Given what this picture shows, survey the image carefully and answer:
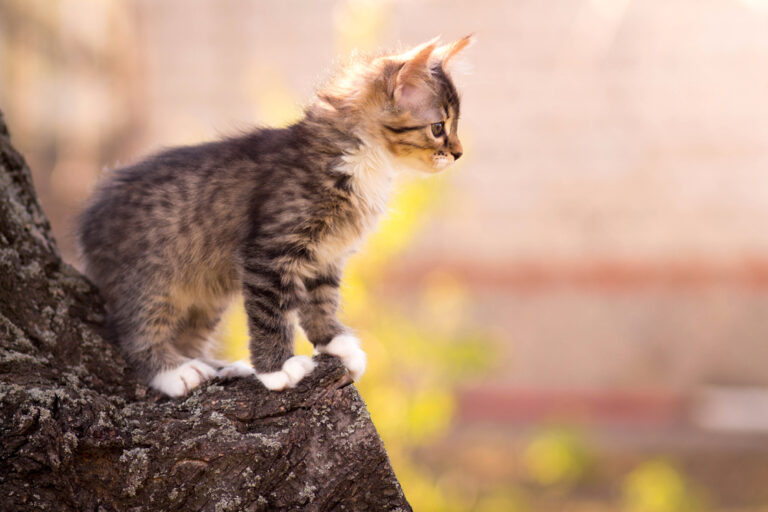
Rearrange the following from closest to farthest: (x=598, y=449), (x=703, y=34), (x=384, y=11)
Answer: (x=384, y=11)
(x=598, y=449)
(x=703, y=34)

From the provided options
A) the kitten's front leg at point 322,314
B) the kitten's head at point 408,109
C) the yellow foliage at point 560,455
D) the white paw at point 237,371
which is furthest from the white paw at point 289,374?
the yellow foliage at point 560,455

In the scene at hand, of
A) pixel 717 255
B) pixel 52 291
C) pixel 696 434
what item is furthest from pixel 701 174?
pixel 52 291

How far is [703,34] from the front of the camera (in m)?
5.35

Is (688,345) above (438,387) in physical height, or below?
above

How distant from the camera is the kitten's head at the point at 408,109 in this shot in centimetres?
192

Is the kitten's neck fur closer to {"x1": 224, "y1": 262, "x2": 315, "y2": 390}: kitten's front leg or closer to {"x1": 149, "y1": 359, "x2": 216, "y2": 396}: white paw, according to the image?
{"x1": 224, "y1": 262, "x2": 315, "y2": 390}: kitten's front leg

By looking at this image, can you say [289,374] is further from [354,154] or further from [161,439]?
[354,154]

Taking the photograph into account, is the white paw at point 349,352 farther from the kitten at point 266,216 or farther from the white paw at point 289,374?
the white paw at point 289,374

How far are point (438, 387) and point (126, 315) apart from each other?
2022 millimetres

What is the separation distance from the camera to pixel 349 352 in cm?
185

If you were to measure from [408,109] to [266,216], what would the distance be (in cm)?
45

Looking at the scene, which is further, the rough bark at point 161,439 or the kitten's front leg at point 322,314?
the kitten's front leg at point 322,314

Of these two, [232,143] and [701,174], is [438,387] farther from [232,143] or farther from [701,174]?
[701,174]

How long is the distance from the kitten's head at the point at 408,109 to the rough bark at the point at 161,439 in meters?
0.66
